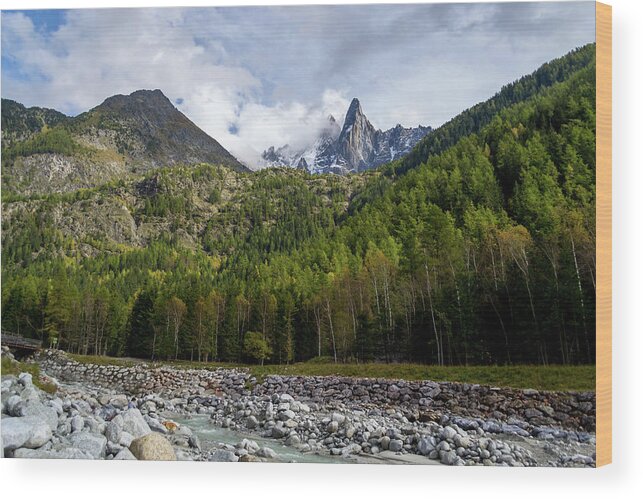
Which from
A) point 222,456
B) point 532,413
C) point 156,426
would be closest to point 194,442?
point 222,456

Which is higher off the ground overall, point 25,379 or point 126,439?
point 25,379

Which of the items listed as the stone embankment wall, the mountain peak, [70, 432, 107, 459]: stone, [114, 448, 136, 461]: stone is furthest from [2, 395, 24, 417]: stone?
the mountain peak

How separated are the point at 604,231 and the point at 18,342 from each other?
10.7 meters

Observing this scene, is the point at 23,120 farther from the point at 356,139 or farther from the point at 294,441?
the point at 294,441

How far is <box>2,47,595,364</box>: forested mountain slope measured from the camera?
8289 mm

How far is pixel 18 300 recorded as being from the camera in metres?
9.59

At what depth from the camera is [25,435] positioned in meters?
8.38

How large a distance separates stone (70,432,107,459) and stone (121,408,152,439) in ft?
1.35

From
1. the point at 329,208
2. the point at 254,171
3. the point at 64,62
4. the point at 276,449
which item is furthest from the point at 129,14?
the point at 276,449

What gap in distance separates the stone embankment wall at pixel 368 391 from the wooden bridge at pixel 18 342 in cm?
27

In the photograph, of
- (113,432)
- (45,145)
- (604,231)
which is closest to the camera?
(604,231)

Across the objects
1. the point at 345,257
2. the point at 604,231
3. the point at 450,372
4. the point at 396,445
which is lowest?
the point at 396,445

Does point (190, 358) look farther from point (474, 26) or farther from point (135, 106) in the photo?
point (474, 26)

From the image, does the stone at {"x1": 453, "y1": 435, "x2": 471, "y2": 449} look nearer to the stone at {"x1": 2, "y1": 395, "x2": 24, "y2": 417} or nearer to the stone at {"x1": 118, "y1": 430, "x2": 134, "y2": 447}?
the stone at {"x1": 118, "y1": 430, "x2": 134, "y2": 447}
